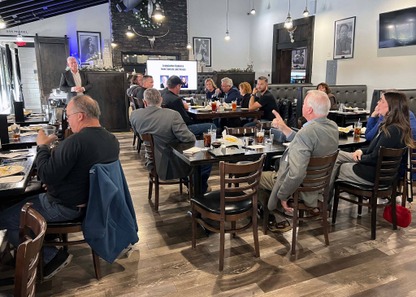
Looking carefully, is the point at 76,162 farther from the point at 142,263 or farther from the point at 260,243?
the point at 260,243

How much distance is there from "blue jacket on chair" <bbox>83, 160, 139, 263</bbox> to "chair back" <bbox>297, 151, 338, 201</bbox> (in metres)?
1.34

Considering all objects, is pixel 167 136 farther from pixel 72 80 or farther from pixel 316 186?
pixel 72 80

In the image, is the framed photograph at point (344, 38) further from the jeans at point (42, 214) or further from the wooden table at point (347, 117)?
the jeans at point (42, 214)

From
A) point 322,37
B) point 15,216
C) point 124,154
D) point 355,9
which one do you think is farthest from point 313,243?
point 322,37

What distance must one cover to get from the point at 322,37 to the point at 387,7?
2042 millimetres

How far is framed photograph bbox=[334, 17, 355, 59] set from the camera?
8.14m

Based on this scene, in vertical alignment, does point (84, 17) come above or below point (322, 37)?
above

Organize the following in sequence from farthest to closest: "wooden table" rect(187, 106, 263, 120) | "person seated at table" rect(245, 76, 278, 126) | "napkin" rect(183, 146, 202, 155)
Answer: "person seated at table" rect(245, 76, 278, 126)
"wooden table" rect(187, 106, 263, 120)
"napkin" rect(183, 146, 202, 155)

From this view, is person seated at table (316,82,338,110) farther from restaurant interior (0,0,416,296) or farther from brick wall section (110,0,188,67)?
brick wall section (110,0,188,67)

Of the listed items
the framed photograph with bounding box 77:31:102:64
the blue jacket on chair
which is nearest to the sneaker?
the blue jacket on chair

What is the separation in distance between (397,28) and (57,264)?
7465 millimetres

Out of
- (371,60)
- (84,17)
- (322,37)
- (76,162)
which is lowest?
(76,162)

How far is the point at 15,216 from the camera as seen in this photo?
89.7 inches

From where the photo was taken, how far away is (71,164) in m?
2.12
